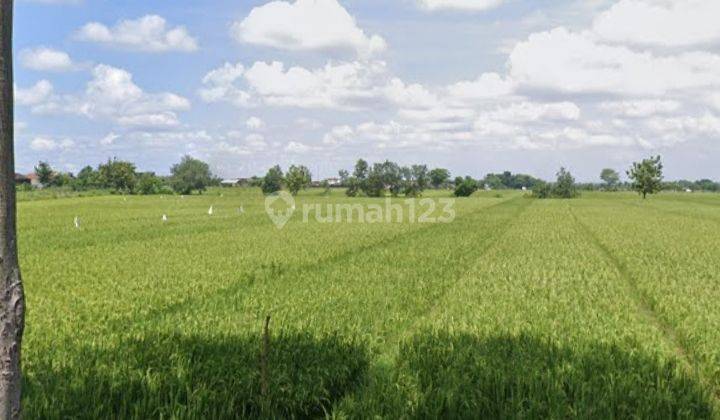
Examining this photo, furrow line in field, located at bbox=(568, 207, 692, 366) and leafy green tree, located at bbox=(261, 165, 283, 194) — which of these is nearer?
furrow line in field, located at bbox=(568, 207, 692, 366)

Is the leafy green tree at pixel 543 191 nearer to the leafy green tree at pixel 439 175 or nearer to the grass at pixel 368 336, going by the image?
the leafy green tree at pixel 439 175

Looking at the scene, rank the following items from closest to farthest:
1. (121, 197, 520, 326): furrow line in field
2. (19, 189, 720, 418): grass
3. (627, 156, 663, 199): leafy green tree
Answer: (19, 189, 720, 418): grass, (121, 197, 520, 326): furrow line in field, (627, 156, 663, 199): leafy green tree

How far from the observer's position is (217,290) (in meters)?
14.1

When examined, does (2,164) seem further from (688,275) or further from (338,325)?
(688,275)

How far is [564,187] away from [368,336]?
157262 millimetres

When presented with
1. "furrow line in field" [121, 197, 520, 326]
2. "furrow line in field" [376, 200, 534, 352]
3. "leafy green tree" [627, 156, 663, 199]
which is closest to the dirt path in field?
"furrow line in field" [376, 200, 534, 352]

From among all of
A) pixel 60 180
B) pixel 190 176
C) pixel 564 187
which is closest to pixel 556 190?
pixel 564 187

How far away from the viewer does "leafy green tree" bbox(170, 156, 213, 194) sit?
141962mm

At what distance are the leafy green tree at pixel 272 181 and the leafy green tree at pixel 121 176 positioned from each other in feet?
115

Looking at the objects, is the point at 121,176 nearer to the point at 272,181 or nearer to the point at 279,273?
the point at 272,181

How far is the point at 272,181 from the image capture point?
14888 centimetres

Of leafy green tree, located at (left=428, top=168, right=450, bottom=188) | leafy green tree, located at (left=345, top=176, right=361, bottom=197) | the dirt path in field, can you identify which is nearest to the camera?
the dirt path in field

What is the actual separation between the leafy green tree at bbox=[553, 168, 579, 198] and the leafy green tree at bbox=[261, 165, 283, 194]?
262 ft

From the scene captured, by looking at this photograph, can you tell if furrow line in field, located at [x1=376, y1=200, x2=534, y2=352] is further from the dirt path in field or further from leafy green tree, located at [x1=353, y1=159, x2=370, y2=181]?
leafy green tree, located at [x1=353, y1=159, x2=370, y2=181]
